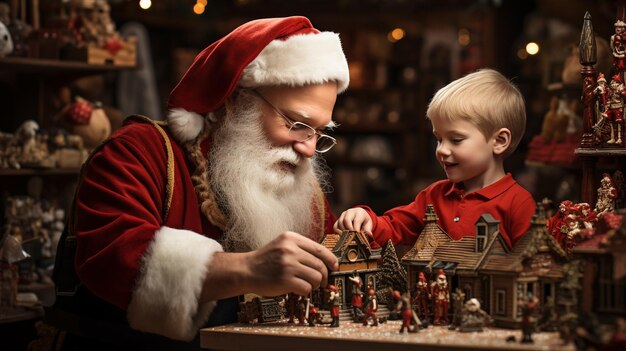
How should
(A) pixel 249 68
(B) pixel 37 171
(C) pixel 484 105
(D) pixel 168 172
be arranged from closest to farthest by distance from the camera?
(C) pixel 484 105, (D) pixel 168 172, (A) pixel 249 68, (B) pixel 37 171

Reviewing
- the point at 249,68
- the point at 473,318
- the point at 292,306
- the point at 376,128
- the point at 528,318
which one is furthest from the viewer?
the point at 376,128

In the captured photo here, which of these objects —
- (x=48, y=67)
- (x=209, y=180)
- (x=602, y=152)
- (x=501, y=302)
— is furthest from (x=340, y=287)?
(x=48, y=67)

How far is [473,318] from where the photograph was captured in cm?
210

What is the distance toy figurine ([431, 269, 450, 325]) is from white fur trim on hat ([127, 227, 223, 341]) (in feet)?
1.77

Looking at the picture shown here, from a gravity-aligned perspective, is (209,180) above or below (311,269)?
above

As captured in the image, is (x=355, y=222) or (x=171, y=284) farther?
(x=355, y=222)

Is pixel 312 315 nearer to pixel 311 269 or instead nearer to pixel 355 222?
pixel 311 269

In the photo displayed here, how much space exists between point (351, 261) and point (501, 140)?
0.56 m

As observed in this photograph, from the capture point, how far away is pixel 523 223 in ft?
8.04

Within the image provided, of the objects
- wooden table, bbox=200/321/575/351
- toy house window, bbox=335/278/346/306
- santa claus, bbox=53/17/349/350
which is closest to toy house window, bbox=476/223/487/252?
wooden table, bbox=200/321/575/351

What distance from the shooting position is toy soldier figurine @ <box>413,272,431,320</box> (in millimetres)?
2273

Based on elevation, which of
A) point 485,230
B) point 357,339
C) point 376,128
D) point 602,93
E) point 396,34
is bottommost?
point 357,339

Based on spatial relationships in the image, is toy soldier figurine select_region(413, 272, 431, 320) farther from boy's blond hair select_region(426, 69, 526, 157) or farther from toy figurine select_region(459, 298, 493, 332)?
boy's blond hair select_region(426, 69, 526, 157)

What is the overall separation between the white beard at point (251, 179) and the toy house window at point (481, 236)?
0.64 meters
